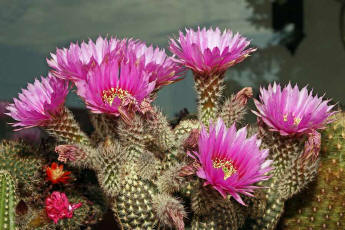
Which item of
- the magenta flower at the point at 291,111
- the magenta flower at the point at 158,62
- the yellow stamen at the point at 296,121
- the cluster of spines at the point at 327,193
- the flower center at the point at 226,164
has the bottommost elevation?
the cluster of spines at the point at 327,193

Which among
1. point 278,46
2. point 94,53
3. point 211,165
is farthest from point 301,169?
point 278,46

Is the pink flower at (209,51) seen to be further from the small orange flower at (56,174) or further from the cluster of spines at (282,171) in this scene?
the small orange flower at (56,174)

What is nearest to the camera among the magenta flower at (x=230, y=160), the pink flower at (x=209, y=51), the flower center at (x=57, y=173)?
the magenta flower at (x=230, y=160)

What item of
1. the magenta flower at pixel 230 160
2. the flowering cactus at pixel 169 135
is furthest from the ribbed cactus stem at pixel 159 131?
the magenta flower at pixel 230 160

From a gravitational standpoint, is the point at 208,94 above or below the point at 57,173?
above

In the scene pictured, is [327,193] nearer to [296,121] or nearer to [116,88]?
[296,121]

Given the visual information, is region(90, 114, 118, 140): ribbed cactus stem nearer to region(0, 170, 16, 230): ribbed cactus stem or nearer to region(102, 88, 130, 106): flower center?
region(102, 88, 130, 106): flower center

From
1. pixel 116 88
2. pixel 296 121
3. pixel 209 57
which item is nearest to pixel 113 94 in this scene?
pixel 116 88

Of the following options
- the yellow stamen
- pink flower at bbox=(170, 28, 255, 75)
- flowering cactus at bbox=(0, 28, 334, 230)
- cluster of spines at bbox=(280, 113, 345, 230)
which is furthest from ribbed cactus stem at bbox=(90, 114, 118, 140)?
cluster of spines at bbox=(280, 113, 345, 230)
